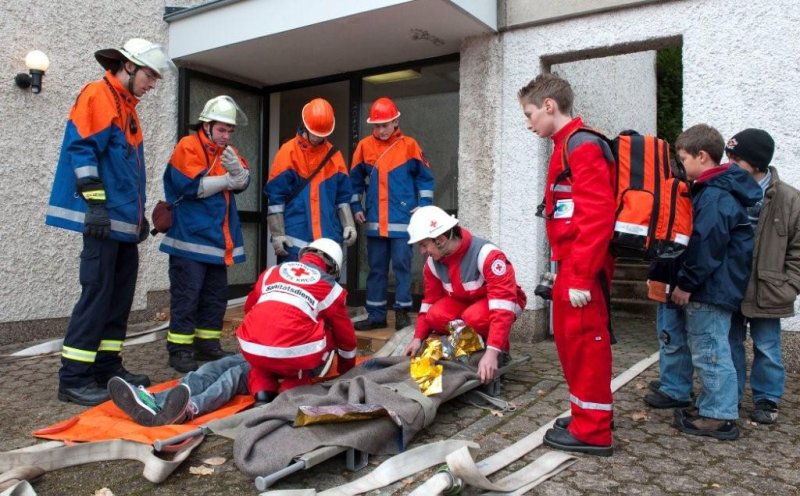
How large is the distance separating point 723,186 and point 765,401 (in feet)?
4.37

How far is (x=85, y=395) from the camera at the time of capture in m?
3.75

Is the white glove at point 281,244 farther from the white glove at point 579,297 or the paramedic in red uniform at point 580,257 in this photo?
the white glove at point 579,297

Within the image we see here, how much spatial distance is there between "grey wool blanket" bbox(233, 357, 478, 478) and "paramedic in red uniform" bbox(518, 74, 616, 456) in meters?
0.67

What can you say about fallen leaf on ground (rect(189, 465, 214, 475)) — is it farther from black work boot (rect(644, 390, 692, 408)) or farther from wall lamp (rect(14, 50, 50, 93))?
wall lamp (rect(14, 50, 50, 93))

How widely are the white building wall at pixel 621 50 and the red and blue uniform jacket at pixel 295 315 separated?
8.13 feet

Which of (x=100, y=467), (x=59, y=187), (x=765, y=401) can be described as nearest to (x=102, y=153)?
(x=59, y=187)

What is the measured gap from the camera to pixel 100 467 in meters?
2.83

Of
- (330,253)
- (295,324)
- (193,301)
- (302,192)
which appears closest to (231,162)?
(302,192)

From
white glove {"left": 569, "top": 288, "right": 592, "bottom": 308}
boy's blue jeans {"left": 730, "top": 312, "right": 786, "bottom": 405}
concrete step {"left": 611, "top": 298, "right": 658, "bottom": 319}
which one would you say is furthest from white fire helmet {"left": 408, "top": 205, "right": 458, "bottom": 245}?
concrete step {"left": 611, "top": 298, "right": 658, "bottom": 319}

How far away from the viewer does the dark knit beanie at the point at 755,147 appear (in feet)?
11.4

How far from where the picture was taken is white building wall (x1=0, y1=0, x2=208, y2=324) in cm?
529

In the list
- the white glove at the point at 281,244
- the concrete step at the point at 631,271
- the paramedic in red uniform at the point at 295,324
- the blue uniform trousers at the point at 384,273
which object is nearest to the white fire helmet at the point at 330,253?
the paramedic in red uniform at the point at 295,324

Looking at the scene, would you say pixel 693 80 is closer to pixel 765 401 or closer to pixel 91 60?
pixel 765 401

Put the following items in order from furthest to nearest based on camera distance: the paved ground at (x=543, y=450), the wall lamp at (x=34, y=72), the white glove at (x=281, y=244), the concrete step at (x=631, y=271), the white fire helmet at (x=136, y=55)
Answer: the concrete step at (x=631, y=271) < the wall lamp at (x=34, y=72) < the white glove at (x=281, y=244) < the white fire helmet at (x=136, y=55) < the paved ground at (x=543, y=450)
